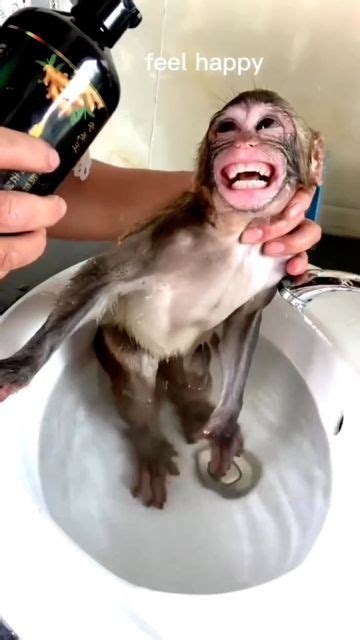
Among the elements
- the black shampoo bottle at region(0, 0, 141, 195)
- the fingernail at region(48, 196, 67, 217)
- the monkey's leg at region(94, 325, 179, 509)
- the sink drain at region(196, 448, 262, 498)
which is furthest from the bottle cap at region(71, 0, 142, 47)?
the sink drain at region(196, 448, 262, 498)

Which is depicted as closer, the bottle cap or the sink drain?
the bottle cap

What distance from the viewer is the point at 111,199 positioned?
58 centimetres

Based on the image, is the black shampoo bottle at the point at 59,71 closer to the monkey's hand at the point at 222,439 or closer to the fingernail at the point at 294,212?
the fingernail at the point at 294,212

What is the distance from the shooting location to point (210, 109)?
54cm

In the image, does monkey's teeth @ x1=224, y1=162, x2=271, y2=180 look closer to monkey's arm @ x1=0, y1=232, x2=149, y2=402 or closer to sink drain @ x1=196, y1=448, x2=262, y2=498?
monkey's arm @ x1=0, y1=232, x2=149, y2=402

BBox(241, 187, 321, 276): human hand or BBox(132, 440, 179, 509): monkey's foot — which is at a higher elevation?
BBox(241, 187, 321, 276): human hand

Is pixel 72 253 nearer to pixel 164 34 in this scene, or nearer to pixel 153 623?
pixel 164 34

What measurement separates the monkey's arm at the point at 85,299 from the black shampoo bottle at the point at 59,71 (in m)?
0.10

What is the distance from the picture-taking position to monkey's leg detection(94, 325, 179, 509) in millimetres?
563

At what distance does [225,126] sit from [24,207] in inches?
5.7

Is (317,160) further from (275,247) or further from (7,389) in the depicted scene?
(7,389)

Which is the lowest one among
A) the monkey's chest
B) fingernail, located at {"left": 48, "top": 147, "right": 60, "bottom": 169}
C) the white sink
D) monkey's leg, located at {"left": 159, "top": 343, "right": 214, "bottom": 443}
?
the white sink

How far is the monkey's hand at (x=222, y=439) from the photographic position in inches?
23.3

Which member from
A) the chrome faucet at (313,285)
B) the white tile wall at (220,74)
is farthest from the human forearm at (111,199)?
the chrome faucet at (313,285)
